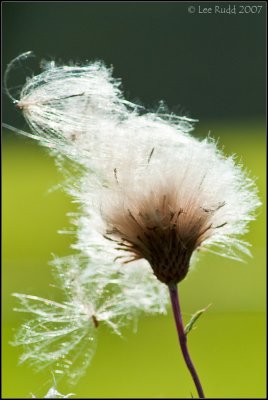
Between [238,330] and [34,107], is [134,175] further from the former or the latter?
[238,330]

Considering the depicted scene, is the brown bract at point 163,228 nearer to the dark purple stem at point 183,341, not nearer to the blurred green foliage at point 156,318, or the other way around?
the dark purple stem at point 183,341

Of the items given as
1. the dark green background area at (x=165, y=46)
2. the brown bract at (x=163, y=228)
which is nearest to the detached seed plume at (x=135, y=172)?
the brown bract at (x=163, y=228)

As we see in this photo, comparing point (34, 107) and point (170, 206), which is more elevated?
point (34, 107)

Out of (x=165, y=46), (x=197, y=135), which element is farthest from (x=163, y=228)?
(x=165, y=46)

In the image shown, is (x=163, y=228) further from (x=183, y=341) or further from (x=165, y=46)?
(x=165, y=46)

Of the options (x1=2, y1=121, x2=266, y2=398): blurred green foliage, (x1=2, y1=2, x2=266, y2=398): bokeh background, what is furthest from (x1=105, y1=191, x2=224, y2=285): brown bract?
(x1=2, y1=2, x2=266, y2=398): bokeh background

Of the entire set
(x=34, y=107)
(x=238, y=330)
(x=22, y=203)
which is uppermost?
(x=22, y=203)

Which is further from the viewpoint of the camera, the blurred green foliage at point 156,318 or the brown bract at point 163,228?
the blurred green foliage at point 156,318

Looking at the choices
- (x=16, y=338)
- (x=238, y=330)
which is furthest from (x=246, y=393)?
(x=16, y=338)
